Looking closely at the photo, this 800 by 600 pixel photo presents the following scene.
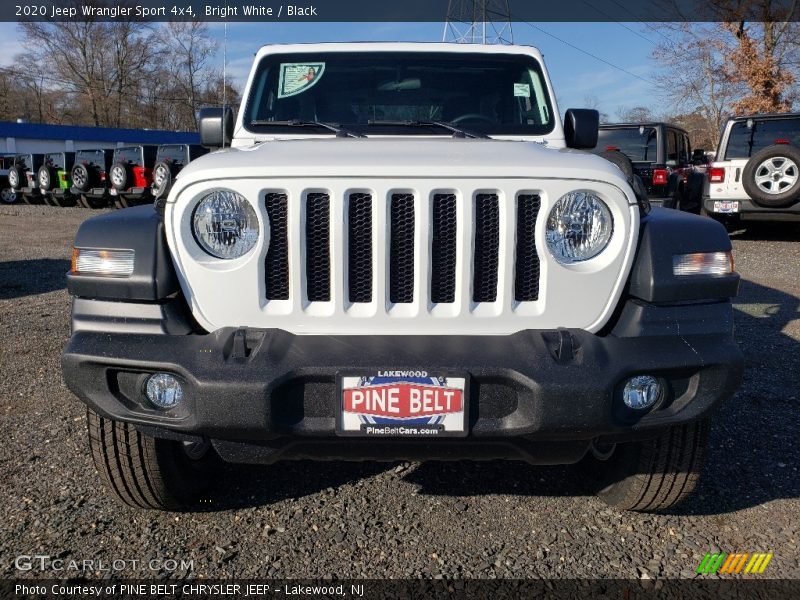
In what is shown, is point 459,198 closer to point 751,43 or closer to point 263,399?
point 263,399

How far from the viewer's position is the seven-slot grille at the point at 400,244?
2.15 m

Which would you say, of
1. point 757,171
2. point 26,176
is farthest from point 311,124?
point 26,176

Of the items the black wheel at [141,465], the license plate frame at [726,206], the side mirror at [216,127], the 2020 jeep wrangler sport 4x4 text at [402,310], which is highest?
the side mirror at [216,127]

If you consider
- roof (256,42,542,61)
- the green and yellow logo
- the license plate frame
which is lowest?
the green and yellow logo

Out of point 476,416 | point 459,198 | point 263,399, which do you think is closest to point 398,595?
point 476,416

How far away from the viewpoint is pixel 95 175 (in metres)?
18.8

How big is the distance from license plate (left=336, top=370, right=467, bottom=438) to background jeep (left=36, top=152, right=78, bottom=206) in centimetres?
2044

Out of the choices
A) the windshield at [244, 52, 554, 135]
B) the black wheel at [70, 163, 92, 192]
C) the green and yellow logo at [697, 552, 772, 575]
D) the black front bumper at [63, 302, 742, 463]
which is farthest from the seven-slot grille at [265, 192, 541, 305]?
the black wheel at [70, 163, 92, 192]

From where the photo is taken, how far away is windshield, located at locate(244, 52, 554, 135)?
3.53m

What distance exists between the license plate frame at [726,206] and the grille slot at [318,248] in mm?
10088

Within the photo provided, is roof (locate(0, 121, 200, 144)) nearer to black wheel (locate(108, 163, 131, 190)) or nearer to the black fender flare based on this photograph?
black wheel (locate(108, 163, 131, 190))

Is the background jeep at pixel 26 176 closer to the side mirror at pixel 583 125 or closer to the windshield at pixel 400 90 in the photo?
the windshield at pixel 400 90

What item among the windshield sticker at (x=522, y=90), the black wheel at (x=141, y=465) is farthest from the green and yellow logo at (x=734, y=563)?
the windshield sticker at (x=522, y=90)

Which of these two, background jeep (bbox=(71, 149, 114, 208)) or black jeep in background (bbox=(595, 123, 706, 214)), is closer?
black jeep in background (bbox=(595, 123, 706, 214))
